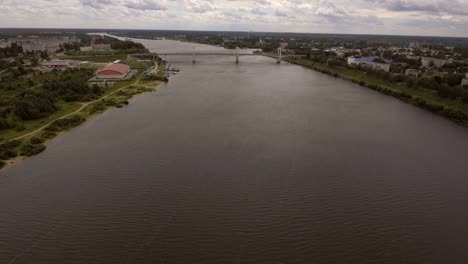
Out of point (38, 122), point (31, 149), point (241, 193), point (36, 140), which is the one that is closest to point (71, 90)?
point (38, 122)

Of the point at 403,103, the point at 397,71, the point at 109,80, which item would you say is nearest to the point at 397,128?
the point at 403,103

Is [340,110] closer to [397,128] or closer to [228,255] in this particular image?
[397,128]

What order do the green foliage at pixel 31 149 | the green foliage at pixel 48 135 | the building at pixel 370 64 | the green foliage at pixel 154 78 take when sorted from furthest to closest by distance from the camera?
the building at pixel 370 64 < the green foliage at pixel 154 78 < the green foliage at pixel 48 135 < the green foliage at pixel 31 149

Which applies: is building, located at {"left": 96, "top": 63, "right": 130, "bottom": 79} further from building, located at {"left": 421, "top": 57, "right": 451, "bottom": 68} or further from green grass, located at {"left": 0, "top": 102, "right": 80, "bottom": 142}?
building, located at {"left": 421, "top": 57, "right": 451, "bottom": 68}

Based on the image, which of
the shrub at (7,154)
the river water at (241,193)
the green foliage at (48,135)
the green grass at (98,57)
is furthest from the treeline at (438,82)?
the green grass at (98,57)

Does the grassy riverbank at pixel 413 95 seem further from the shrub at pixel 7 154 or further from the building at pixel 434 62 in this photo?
the shrub at pixel 7 154

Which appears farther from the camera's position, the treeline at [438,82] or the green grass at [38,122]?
the treeline at [438,82]
